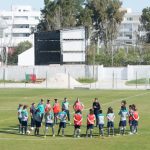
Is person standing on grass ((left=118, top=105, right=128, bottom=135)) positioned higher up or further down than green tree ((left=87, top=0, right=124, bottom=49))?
further down

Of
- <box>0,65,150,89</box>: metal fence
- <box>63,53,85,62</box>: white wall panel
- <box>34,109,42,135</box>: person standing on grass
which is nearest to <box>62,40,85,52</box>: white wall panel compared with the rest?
<box>63,53,85,62</box>: white wall panel

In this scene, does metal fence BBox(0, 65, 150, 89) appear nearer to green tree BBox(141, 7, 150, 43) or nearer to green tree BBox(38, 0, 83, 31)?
green tree BBox(38, 0, 83, 31)

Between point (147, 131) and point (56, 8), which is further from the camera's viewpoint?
point (56, 8)

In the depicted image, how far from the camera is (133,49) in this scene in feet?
529

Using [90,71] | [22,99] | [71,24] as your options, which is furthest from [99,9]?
[22,99]

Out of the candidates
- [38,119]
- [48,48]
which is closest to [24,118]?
[38,119]

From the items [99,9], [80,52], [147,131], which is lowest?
[147,131]

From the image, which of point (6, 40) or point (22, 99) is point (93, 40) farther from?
point (22, 99)

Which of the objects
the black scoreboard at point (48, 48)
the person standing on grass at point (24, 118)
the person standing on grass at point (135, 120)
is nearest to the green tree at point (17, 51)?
the black scoreboard at point (48, 48)

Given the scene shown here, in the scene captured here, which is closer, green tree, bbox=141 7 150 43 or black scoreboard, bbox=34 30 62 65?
black scoreboard, bbox=34 30 62 65

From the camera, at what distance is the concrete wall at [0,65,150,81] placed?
11075cm

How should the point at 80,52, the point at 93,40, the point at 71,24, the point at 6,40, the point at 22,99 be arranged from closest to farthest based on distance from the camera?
the point at 22,99
the point at 80,52
the point at 71,24
the point at 93,40
the point at 6,40

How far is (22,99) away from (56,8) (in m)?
87.2

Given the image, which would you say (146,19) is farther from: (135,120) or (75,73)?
(135,120)
